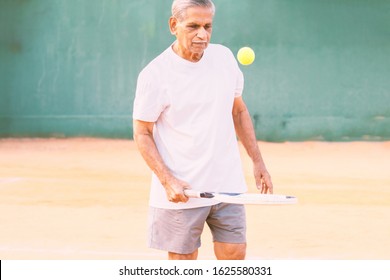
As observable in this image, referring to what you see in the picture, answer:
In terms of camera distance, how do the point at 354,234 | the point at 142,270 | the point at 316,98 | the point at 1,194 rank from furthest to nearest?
the point at 316,98 < the point at 1,194 < the point at 354,234 < the point at 142,270

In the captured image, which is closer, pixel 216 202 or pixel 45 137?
pixel 216 202

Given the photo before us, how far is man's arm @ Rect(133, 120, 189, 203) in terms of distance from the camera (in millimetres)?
3314

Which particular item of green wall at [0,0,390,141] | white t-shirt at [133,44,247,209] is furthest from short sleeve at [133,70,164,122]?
green wall at [0,0,390,141]

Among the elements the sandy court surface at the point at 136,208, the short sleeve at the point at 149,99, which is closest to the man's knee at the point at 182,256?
the short sleeve at the point at 149,99

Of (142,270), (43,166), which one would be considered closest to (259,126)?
(43,166)

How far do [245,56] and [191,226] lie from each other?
11233 millimetres

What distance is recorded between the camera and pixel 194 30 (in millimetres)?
3334

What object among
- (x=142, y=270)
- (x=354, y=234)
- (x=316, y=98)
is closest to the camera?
(x=142, y=270)

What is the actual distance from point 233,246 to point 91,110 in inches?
506

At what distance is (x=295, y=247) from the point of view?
6.09m

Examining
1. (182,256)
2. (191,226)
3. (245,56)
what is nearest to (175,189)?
(191,226)

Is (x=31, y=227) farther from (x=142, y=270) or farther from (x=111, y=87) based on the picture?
(x=111, y=87)

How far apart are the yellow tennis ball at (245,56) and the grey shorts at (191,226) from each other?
433 inches

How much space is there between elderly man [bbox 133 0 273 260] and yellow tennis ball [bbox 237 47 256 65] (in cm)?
1098
